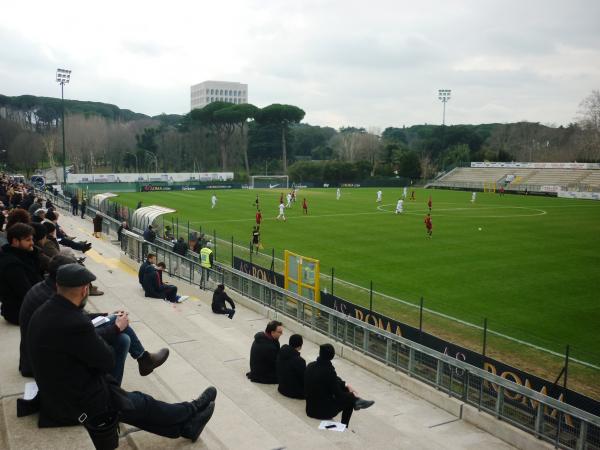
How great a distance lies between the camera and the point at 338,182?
96.4 metres

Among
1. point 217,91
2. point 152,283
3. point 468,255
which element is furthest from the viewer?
point 217,91

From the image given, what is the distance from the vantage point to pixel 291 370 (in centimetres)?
790

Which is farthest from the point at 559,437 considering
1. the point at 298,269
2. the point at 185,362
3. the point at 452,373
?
the point at 298,269

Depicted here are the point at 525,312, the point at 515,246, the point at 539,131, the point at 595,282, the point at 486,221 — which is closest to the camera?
the point at 525,312

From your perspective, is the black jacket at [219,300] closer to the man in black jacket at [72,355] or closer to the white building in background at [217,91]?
the man in black jacket at [72,355]

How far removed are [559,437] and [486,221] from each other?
3725 centimetres

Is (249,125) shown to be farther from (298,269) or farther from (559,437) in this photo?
(559,437)

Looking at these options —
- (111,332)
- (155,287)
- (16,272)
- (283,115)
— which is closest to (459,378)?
(111,332)

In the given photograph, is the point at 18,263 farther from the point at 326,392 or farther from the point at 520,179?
the point at 520,179

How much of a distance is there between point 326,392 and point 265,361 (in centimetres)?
158

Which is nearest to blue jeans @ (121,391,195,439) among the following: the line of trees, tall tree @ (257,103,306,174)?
the line of trees

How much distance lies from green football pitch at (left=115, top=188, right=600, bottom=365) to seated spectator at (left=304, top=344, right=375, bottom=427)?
9792 mm

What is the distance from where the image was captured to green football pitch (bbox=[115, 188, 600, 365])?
17859 mm

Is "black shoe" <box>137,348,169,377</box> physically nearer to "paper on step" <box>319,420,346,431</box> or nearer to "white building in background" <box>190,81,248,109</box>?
"paper on step" <box>319,420,346,431</box>
